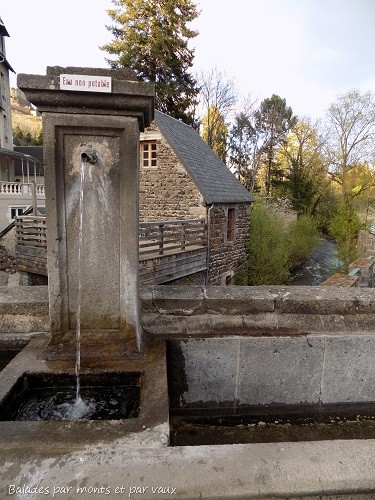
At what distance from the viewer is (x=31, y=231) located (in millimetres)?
12289

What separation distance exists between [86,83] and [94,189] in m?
0.57

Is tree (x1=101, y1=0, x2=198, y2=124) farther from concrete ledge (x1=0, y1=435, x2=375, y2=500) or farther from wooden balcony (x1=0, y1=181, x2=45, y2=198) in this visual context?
concrete ledge (x1=0, y1=435, x2=375, y2=500)

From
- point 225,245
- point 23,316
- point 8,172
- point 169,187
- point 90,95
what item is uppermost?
point 8,172

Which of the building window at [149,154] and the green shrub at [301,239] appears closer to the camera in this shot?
the building window at [149,154]

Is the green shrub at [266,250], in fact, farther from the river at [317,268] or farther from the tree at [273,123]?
the tree at [273,123]

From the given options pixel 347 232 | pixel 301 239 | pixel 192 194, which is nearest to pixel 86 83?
pixel 192 194

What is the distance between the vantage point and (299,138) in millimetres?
31938

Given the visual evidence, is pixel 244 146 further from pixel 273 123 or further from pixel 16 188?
pixel 16 188

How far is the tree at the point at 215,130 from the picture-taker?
3314cm

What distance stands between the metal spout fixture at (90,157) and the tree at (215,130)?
3207 cm

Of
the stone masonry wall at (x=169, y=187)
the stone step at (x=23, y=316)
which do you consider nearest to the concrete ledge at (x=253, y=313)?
the stone step at (x=23, y=316)

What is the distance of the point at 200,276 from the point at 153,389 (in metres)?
12.2

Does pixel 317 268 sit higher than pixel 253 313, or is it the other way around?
pixel 253 313

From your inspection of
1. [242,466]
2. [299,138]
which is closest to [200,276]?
[242,466]
